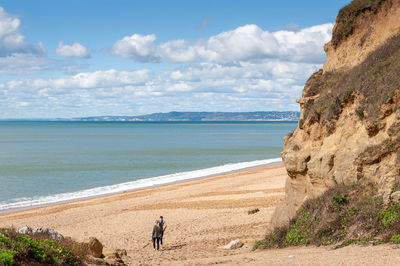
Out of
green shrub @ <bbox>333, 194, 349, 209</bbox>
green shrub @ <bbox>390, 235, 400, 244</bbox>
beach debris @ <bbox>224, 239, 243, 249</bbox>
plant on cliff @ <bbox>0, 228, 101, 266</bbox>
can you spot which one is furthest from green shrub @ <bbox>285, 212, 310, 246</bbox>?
plant on cliff @ <bbox>0, 228, 101, 266</bbox>

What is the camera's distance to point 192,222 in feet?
68.6

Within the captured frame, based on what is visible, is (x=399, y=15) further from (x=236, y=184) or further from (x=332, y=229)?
(x=236, y=184)

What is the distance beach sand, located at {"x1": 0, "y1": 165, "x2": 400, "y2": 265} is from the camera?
10.6 meters

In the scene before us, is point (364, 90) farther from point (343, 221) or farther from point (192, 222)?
point (192, 222)

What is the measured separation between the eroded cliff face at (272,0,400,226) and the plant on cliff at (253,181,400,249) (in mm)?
389

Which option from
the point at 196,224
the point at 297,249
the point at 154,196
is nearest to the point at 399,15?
the point at 297,249

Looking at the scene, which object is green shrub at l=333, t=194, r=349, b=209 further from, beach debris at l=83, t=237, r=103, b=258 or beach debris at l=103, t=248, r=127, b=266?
beach debris at l=83, t=237, r=103, b=258

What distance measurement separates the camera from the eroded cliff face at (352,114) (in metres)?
11.9

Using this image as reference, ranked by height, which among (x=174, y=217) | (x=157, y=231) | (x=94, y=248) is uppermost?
(x=94, y=248)

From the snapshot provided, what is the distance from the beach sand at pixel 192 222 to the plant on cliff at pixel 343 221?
0.51 meters

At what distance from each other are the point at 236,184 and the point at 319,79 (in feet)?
63.3

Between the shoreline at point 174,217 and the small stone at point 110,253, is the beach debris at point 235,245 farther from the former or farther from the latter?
the small stone at point 110,253

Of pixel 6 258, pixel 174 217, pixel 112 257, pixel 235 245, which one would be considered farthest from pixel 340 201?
pixel 174 217

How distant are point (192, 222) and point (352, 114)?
10296 millimetres
